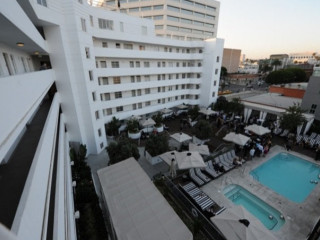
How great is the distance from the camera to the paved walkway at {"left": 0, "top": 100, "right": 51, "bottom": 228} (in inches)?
132

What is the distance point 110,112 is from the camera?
21344mm

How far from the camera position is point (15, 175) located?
450 cm

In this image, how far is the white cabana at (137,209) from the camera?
690 centimetres

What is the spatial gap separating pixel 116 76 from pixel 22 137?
15192 millimetres

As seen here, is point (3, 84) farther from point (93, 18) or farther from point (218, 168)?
point (93, 18)

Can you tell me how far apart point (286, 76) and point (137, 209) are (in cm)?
6230

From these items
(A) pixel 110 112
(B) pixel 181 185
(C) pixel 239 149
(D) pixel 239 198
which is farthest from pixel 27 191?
(A) pixel 110 112

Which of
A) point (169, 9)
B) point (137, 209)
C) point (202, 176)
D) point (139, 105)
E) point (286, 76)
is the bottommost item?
point (202, 176)

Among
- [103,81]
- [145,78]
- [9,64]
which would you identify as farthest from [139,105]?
[9,64]

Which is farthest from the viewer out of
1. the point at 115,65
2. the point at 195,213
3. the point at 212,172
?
the point at 115,65

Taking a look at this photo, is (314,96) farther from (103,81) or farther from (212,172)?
(103,81)

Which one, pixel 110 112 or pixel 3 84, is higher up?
pixel 3 84

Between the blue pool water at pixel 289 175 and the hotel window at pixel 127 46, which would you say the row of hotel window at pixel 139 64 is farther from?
the blue pool water at pixel 289 175

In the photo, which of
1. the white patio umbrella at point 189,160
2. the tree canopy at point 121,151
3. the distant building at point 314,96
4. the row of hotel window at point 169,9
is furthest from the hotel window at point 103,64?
the distant building at point 314,96
